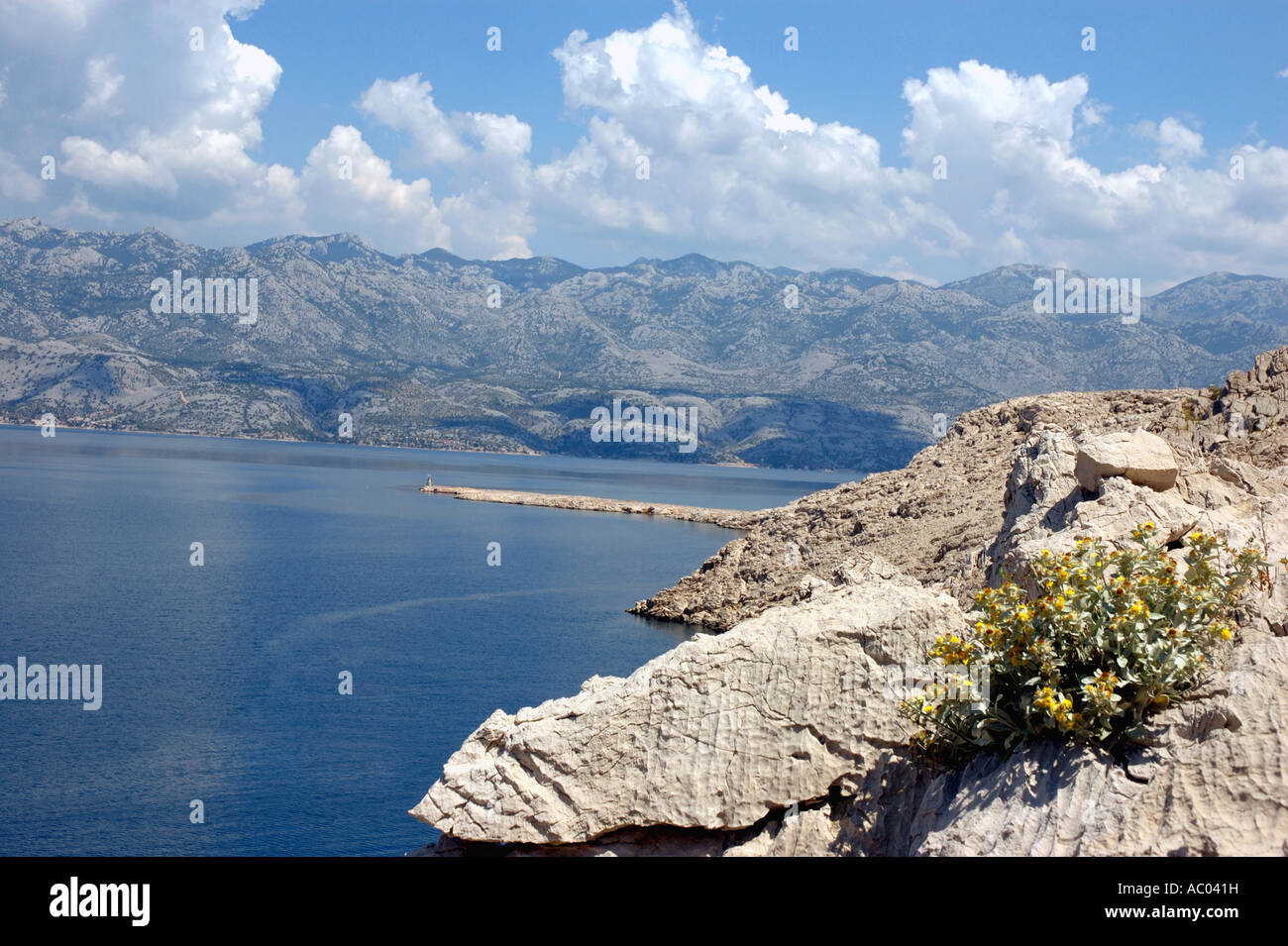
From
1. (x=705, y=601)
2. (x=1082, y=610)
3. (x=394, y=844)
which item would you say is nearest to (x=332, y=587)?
(x=705, y=601)

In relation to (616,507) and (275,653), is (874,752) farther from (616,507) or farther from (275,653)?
(616,507)

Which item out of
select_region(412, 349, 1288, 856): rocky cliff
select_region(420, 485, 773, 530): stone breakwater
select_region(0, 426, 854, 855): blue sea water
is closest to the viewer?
select_region(412, 349, 1288, 856): rocky cliff

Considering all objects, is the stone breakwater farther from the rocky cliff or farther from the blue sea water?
the rocky cliff

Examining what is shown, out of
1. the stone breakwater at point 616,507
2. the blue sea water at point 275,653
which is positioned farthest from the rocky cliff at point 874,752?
the stone breakwater at point 616,507

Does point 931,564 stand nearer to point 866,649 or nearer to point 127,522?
point 866,649

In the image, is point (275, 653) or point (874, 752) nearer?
point (874, 752)

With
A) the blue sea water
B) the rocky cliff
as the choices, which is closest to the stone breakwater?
the blue sea water

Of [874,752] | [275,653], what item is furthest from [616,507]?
[874,752]
